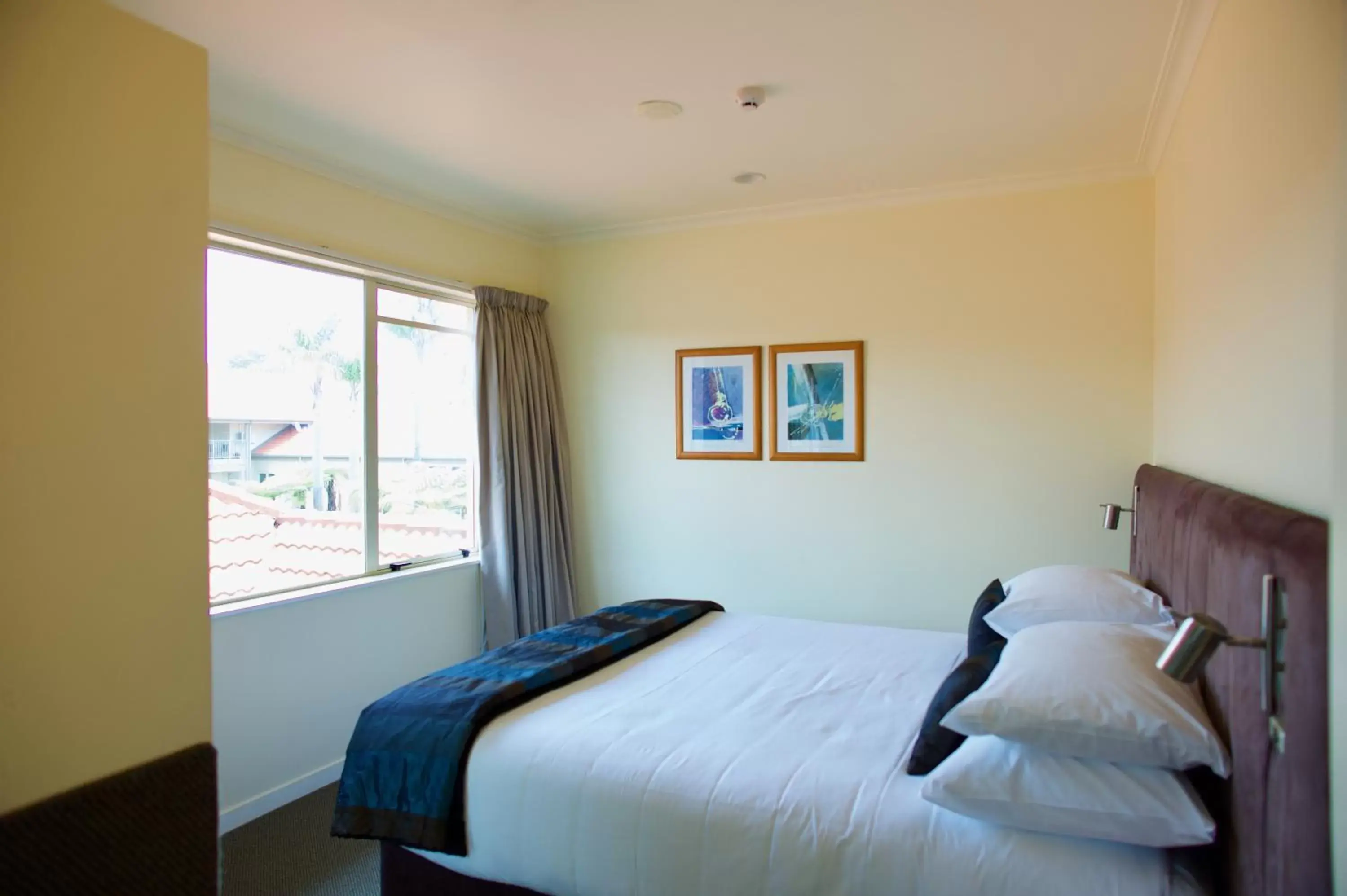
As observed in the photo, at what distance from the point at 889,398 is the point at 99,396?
3.40 meters

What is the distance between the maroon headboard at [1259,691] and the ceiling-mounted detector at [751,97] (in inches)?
73.3

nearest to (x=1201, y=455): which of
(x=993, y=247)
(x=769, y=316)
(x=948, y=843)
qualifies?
(x=948, y=843)

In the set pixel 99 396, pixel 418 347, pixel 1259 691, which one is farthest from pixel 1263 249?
pixel 418 347

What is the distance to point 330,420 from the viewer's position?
347 centimetres

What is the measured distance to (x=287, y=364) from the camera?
129 inches

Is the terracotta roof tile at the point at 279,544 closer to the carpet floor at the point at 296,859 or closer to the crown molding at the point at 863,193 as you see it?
the carpet floor at the point at 296,859

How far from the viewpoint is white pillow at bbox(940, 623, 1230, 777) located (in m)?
1.41

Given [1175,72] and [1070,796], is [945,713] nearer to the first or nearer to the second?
[1070,796]

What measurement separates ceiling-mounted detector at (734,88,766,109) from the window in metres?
1.87

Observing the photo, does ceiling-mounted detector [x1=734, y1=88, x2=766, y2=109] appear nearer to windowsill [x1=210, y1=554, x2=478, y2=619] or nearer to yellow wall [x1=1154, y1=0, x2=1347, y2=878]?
yellow wall [x1=1154, y1=0, x2=1347, y2=878]

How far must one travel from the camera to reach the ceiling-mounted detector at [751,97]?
271 cm

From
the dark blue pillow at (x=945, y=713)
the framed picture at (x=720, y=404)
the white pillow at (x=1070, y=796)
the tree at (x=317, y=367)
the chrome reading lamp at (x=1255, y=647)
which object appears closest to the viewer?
the chrome reading lamp at (x=1255, y=647)

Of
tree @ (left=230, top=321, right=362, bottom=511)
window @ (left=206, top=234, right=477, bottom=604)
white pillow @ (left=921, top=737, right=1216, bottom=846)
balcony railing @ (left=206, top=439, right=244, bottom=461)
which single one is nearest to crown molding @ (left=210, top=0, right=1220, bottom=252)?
window @ (left=206, top=234, right=477, bottom=604)

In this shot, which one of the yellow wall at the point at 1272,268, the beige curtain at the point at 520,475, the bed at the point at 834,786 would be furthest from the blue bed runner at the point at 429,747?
the yellow wall at the point at 1272,268
